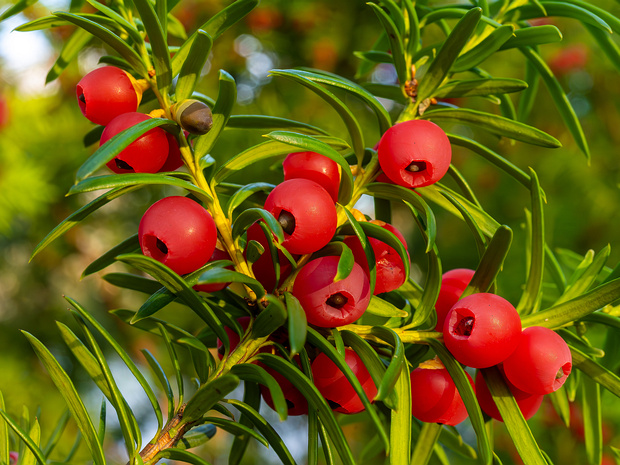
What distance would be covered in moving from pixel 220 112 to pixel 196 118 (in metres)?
0.03

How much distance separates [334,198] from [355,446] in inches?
63.4

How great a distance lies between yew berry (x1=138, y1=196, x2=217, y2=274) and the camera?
356 mm

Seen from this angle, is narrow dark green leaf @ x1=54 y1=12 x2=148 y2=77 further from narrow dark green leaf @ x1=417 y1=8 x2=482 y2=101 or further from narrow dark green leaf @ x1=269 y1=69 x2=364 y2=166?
narrow dark green leaf @ x1=417 y1=8 x2=482 y2=101

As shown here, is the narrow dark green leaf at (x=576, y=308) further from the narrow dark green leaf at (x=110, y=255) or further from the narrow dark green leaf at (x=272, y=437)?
the narrow dark green leaf at (x=110, y=255)

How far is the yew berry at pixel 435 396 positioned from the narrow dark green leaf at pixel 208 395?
0.47 ft

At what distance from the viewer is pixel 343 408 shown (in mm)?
411

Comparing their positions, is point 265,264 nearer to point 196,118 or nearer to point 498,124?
point 196,118

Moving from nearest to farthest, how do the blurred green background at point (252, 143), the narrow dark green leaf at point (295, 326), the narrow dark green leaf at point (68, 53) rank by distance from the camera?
the narrow dark green leaf at point (295, 326), the narrow dark green leaf at point (68, 53), the blurred green background at point (252, 143)

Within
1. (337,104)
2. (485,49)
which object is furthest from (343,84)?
(485,49)

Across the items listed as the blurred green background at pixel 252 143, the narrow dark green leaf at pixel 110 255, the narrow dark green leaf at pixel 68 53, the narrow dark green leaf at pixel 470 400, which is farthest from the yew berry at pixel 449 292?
the blurred green background at pixel 252 143

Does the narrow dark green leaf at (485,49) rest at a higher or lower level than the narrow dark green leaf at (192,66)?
lower

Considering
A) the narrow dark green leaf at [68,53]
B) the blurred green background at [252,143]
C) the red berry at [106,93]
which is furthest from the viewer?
the blurred green background at [252,143]

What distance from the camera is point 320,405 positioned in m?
0.33

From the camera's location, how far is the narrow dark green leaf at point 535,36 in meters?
0.45
